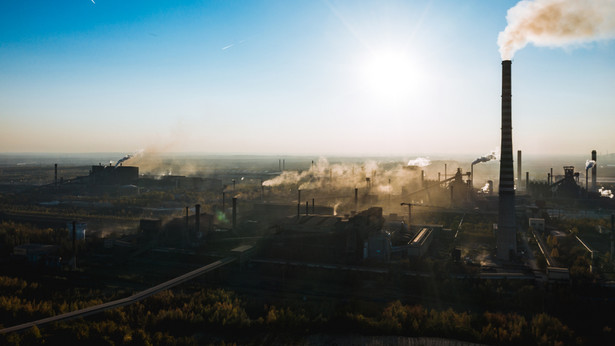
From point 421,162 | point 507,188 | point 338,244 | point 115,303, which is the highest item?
point 421,162

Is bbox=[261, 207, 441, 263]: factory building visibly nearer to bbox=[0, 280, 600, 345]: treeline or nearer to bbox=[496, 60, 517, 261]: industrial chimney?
bbox=[496, 60, 517, 261]: industrial chimney

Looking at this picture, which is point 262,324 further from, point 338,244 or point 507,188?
point 507,188

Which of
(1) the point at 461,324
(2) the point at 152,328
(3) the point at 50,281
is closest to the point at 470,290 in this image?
(1) the point at 461,324

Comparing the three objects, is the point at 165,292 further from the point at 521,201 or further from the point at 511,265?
the point at 521,201

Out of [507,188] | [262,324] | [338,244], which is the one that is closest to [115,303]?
[262,324]

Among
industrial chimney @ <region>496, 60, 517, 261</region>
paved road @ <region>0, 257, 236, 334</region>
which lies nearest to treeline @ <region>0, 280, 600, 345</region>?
paved road @ <region>0, 257, 236, 334</region>

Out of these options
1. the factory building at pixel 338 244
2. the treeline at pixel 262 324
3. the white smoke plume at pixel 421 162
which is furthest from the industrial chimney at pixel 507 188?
the white smoke plume at pixel 421 162
